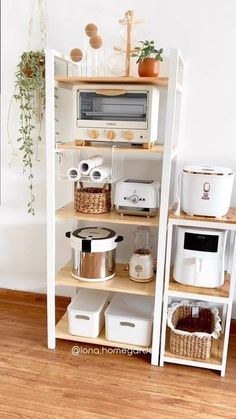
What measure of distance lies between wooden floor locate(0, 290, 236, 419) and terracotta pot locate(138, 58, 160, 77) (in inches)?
57.6

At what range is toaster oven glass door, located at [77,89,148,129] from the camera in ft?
6.04

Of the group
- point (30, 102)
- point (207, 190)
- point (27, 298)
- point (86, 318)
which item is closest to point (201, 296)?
point (207, 190)

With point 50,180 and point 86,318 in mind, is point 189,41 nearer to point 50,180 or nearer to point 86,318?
point 50,180

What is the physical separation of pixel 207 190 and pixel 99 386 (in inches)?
42.1

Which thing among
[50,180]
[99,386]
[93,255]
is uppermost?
[50,180]

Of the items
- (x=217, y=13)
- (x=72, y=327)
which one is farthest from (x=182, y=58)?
(x=72, y=327)

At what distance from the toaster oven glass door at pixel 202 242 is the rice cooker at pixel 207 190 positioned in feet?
0.35

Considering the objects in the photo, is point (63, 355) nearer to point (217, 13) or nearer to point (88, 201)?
point (88, 201)

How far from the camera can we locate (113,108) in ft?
6.15

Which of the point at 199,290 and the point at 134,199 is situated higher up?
the point at 134,199

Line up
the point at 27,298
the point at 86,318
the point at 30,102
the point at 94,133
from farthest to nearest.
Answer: the point at 27,298 < the point at 30,102 < the point at 86,318 < the point at 94,133

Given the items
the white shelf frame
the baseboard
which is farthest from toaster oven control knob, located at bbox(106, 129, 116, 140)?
the baseboard

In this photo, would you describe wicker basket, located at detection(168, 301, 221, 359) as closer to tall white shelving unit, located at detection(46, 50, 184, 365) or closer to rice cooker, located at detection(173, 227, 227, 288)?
tall white shelving unit, located at detection(46, 50, 184, 365)

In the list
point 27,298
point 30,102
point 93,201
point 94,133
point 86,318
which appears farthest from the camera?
point 27,298
